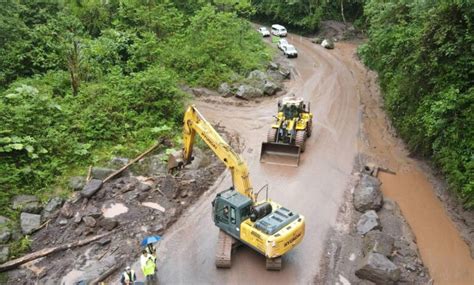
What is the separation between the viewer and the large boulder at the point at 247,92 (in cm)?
3060

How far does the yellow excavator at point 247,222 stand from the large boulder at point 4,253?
23.7 feet

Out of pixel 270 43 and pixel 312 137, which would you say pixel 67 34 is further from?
pixel 270 43

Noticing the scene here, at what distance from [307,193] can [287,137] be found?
3.94 m

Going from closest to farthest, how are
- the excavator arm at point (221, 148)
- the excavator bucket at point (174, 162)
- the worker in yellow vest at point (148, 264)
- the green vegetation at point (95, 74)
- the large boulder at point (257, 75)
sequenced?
the worker in yellow vest at point (148, 264) < the excavator arm at point (221, 148) < the excavator bucket at point (174, 162) < the green vegetation at point (95, 74) < the large boulder at point (257, 75)

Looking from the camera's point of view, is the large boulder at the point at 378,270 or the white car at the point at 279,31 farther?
the white car at the point at 279,31

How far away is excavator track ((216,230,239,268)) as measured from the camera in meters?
14.1

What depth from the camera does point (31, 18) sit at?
30.1 meters

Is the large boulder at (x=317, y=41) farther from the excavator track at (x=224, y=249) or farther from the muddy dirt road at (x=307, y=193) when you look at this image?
the excavator track at (x=224, y=249)

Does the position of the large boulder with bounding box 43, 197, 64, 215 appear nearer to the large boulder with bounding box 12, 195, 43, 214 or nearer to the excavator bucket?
the large boulder with bounding box 12, 195, 43, 214

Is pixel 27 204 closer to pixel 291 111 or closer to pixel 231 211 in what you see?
pixel 231 211

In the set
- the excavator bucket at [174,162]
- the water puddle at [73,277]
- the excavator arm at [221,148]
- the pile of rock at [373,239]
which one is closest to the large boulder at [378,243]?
the pile of rock at [373,239]

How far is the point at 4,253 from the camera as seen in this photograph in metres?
14.8

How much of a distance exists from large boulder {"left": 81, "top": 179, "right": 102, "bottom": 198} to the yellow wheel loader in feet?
26.1

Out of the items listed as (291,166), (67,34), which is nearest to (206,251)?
(291,166)
